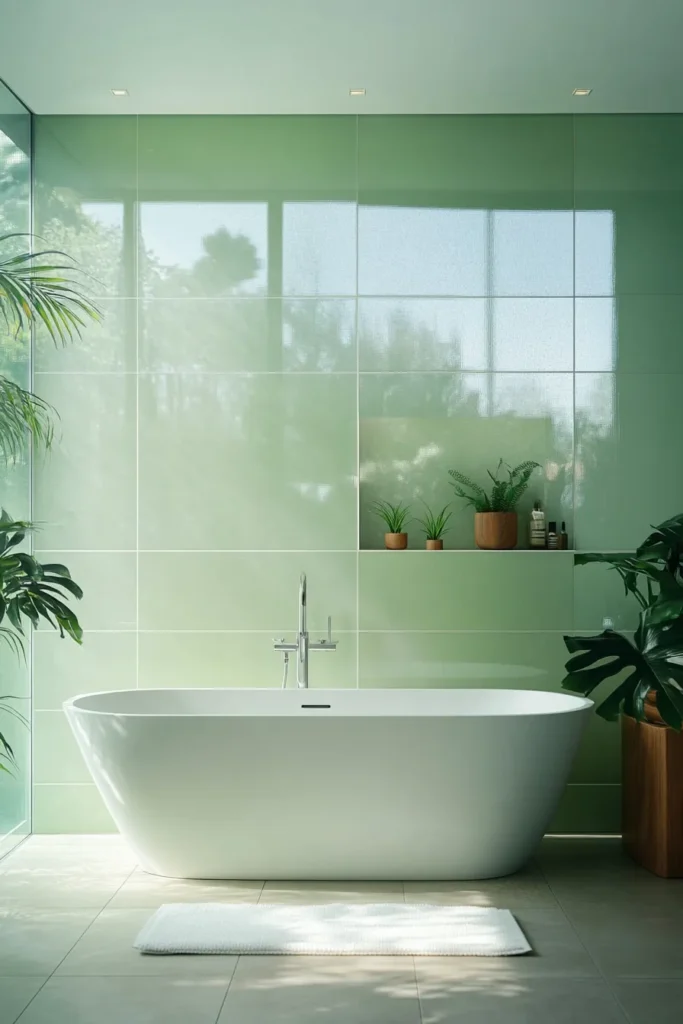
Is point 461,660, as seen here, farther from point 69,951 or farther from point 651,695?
point 69,951

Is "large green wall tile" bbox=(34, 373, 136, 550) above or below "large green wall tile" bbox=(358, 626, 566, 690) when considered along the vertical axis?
above

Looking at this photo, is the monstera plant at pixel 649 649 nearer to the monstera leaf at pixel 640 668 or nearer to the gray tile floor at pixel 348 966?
the monstera leaf at pixel 640 668

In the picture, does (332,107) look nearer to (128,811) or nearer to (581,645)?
(581,645)

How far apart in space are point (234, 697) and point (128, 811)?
742mm

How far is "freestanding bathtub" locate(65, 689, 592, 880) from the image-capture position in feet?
11.7

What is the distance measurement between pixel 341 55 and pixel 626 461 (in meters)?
2.11

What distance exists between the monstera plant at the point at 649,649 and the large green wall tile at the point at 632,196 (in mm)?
1238

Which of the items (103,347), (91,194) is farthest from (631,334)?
(91,194)

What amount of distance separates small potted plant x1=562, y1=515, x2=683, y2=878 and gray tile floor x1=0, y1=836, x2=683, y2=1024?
0.66 ft

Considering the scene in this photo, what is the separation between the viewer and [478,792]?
359cm

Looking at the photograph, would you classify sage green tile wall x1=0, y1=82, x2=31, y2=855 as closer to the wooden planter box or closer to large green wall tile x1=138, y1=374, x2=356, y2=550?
large green wall tile x1=138, y1=374, x2=356, y2=550

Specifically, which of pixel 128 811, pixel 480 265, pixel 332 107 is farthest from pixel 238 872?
pixel 332 107

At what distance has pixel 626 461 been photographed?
14.9 ft

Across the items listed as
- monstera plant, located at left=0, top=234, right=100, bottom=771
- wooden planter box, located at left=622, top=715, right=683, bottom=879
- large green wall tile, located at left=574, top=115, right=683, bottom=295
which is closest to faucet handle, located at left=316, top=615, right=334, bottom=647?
monstera plant, located at left=0, top=234, right=100, bottom=771
